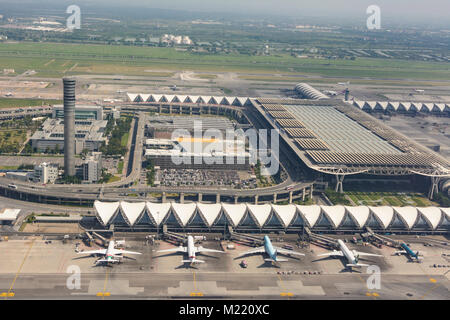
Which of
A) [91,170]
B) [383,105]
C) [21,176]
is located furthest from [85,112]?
[383,105]

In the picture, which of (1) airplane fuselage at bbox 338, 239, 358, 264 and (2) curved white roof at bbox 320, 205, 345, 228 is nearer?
(1) airplane fuselage at bbox 338, 239, 358, 264

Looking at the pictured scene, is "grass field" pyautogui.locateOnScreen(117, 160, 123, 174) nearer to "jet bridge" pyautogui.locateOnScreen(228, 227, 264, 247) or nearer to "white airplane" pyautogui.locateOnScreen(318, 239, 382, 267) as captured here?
"jet bridge" pyautogui.locateOnScreen(228, 227, 264, 247)

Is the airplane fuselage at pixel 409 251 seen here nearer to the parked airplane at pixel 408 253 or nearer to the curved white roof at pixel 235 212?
the parked airplane at pixel 408 253

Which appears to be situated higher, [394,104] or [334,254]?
[394,104]

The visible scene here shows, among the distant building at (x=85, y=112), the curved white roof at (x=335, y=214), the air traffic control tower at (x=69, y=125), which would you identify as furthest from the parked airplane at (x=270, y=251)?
the distant building at (x=85, y=112)

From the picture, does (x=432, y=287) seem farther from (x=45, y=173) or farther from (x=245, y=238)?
(x=45, y=173)

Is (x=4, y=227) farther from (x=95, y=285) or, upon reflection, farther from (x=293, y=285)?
(x=293, y=285)

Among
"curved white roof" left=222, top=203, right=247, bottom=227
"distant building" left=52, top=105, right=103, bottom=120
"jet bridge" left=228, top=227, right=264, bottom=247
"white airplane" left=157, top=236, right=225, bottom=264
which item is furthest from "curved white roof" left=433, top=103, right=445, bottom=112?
"white airplane" left=157, top=236, right=225, bottom=264
